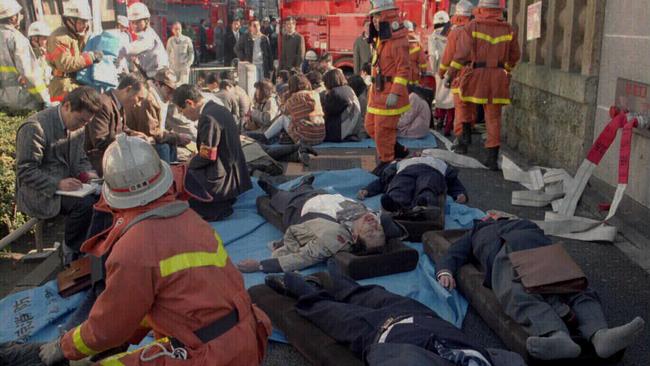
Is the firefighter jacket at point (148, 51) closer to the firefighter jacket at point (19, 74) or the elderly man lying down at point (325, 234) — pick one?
the firefighter jacket at point (19, 74)

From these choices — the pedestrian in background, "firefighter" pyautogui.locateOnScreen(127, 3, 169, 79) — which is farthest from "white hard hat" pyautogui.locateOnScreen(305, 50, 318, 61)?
"firefighter" pyautogui.locateOnScreen(127, 3, 169, 79)

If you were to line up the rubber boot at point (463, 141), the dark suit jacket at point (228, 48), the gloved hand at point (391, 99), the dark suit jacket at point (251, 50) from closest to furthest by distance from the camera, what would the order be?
the gloved hand at point (391, 99), the rubber boot at point (463, 141), the dark suit jacket at point (251, 50), the dark suit jacket at point (228, 48)

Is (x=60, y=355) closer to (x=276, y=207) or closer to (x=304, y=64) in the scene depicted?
(x=276, y=207)

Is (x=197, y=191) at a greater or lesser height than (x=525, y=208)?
greater

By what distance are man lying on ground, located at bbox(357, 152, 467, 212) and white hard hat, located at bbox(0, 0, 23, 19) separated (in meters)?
4.28

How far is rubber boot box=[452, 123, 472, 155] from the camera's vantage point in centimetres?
841

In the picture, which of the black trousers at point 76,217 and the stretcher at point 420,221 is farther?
the stretcher at point 420,221

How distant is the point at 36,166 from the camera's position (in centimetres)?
448

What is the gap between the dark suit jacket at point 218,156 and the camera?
18.6ft

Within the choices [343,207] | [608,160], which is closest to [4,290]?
[343,207]

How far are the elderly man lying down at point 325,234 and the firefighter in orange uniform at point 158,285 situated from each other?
185cm

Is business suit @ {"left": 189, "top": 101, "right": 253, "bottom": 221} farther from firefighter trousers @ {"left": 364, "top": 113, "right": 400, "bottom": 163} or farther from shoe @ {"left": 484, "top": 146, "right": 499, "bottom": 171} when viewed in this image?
shoe @ {"left": 484, "top": 146, "right": 499, "bottom": 171}

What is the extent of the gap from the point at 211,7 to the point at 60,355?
21.2 m

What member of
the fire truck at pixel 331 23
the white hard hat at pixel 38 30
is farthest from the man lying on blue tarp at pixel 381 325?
the fire truck at pixel 331 23
